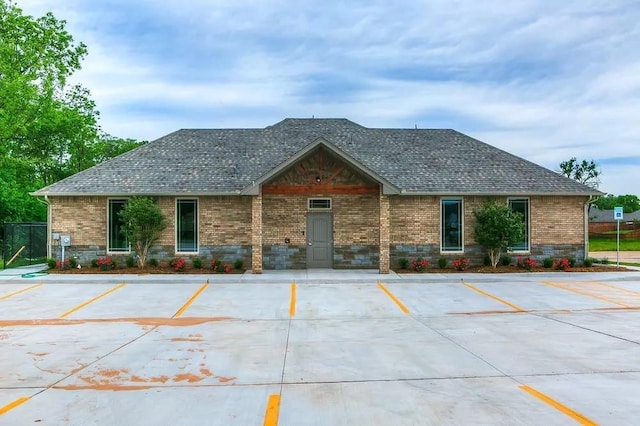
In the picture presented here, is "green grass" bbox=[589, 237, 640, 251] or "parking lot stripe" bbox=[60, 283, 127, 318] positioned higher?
"green grass" bbox=[589, 237, 640, 251]

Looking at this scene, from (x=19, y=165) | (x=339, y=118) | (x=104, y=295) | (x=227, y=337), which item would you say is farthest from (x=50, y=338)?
(x=19, y=165)

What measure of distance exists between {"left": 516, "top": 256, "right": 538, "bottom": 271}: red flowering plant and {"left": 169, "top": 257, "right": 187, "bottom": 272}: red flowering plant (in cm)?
1315

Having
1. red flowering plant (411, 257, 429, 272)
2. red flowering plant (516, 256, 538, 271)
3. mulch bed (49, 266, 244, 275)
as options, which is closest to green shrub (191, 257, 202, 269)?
mulch bed (49, 266, 244, 275)

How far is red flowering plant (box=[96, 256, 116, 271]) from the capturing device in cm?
1956

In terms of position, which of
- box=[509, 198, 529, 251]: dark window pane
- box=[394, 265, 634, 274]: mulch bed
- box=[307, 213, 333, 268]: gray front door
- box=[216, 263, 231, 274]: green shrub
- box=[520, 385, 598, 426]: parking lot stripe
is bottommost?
box=[520, 385, 598, 426]: parking lot stripe

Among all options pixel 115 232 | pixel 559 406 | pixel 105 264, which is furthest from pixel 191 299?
pixel 559 406

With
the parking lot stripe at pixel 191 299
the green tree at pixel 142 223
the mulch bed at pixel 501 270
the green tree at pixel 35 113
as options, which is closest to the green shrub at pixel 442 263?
the mulch bed at pixel 501 270

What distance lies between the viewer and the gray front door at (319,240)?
795 inches

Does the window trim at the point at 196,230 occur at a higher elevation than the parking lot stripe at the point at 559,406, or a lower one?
higher

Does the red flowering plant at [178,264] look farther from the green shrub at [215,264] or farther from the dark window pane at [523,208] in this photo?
the dark window pane at [523,208]

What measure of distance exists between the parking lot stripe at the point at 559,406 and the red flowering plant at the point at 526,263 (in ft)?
47.6

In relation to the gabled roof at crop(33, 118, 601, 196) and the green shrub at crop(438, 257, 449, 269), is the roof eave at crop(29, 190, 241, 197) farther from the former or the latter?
the green shrub at crop(438, 257, 449, 269)

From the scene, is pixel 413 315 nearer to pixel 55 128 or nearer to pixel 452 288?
pixel 452 288

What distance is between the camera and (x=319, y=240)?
20.3 m
